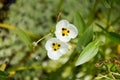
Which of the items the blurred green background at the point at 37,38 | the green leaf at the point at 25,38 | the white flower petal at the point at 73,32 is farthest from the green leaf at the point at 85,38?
the blurred green background at the point at 37,38

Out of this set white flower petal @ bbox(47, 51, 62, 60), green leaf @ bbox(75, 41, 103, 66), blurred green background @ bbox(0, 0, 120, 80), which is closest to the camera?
green leaf @ bbox(75, 41, 103, 66)

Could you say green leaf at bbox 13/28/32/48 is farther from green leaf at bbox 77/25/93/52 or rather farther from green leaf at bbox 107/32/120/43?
green leaf at bbox 107/32/120/43

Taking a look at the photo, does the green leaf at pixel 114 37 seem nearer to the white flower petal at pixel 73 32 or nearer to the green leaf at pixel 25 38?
the white flower petal at pixel 73 32

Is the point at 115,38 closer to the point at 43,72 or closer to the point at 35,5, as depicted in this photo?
the point at 43,72

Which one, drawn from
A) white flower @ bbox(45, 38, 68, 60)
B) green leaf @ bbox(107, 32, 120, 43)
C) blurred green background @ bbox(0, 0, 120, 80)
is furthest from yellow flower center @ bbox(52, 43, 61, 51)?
blurred green background @ bbox(0, 0, 120, 80)

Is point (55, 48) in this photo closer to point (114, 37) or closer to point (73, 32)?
point (73, 32)

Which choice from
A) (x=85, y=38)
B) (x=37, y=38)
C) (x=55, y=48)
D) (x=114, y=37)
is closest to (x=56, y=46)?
(x=55, y=48)
